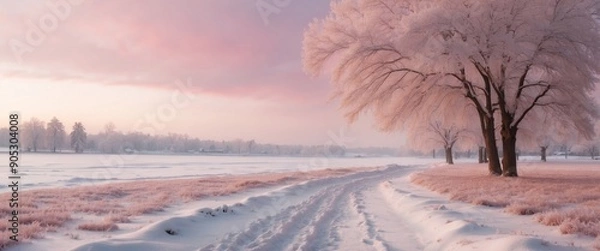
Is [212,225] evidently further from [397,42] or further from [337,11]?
[337,11]

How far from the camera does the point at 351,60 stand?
24000mm

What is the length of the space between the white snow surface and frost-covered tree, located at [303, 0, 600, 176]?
9.51 meters

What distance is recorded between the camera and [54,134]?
433 feet

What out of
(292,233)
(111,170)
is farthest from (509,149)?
(111,170)

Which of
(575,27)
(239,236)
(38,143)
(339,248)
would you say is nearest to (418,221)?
(339,248)

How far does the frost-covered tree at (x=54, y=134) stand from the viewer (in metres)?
130

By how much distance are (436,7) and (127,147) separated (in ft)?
511

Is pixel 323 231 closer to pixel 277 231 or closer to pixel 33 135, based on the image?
pixel 277 231

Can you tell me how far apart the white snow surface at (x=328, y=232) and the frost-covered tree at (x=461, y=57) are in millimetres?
9506

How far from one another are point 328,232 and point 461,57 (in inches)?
537

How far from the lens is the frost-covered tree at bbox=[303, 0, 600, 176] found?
21078 mm

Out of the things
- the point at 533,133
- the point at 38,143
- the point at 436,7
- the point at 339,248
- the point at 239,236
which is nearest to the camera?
the point at 339,248

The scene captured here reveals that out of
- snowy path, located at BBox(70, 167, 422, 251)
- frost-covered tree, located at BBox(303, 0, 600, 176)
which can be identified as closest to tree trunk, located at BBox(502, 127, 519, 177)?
frost-covered tree, located at BBox(303, 0, 600, 176)

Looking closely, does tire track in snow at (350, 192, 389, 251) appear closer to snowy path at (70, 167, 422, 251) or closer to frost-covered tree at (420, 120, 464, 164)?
snowy path at (70, 167, 422, 251)
